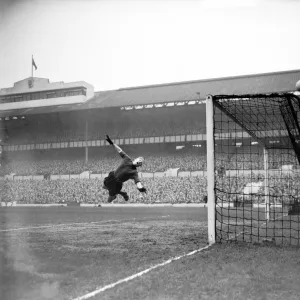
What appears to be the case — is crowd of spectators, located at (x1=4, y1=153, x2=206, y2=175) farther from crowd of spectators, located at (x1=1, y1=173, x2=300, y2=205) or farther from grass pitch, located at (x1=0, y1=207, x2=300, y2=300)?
grass pitch, located at (x1=0, y1=207, x2=300, y2=300)

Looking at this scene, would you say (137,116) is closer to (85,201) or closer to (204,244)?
(85,201)

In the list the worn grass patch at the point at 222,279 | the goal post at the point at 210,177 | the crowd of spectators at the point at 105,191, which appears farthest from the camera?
the crowd of spectators at the point at 105,191

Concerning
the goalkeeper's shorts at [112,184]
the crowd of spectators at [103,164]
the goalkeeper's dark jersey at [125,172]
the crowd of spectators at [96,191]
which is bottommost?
the crowd of spectators at [96,191]

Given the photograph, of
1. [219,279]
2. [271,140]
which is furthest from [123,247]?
[271,140]

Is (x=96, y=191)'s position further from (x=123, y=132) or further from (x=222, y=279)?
(x=222, y=279)

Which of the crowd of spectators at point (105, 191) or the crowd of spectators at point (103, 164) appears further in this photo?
the crowd of spectators at point (103, 164)

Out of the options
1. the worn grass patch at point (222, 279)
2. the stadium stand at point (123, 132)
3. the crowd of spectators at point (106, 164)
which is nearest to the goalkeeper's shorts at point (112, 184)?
the worn grass patch at point (222, 279)

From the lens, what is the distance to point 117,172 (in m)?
12.9

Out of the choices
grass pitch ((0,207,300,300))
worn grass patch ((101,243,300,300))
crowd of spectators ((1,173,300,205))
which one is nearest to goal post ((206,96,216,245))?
grass pitch ((0,207,300,300))

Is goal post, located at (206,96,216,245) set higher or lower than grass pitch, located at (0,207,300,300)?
higher

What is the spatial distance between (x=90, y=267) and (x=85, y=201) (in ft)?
92.4

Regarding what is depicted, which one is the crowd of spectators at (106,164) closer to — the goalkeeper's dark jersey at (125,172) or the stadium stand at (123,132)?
the stadium stand at (123,132)

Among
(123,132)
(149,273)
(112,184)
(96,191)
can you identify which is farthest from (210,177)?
(123,132)

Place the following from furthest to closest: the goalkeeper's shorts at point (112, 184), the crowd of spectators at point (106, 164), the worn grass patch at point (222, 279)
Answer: the crowd of spectators at point (106, 164)
the goalkeeper's shorts at point (112, 184)
the worn grass patch at point (222, 279)
